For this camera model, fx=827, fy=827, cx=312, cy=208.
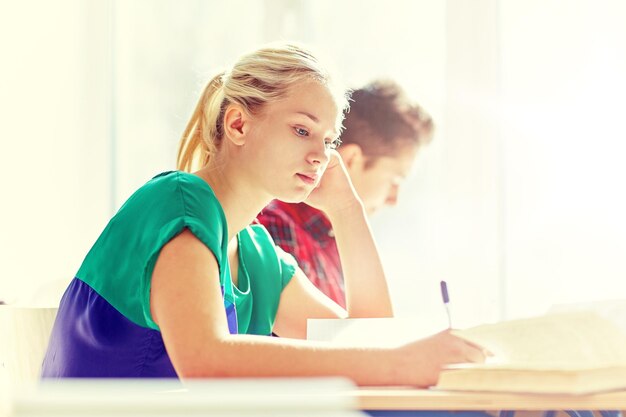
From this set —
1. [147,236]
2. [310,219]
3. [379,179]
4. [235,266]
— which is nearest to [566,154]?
[379,179]

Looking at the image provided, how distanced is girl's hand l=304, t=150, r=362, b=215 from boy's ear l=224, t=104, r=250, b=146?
31cm

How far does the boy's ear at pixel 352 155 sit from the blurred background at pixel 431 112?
422 millimetres

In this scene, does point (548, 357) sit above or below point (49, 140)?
below

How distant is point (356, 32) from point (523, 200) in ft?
2.80

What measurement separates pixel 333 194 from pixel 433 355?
2.54 feet

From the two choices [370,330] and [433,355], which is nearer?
[433,355]

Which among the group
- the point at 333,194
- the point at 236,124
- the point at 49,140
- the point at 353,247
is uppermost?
the point at 49,140

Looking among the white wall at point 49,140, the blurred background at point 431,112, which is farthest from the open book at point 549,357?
the white wall at point 49,140

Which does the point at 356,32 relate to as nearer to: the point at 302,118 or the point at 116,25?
the point at 116,25

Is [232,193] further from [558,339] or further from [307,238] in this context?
[307,238]

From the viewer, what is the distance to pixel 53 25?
2914 millimetres

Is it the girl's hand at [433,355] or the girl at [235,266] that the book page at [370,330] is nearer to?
the girl at [235,266]

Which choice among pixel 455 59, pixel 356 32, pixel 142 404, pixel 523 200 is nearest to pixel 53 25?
pixel 356 32

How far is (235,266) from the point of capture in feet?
4.79
